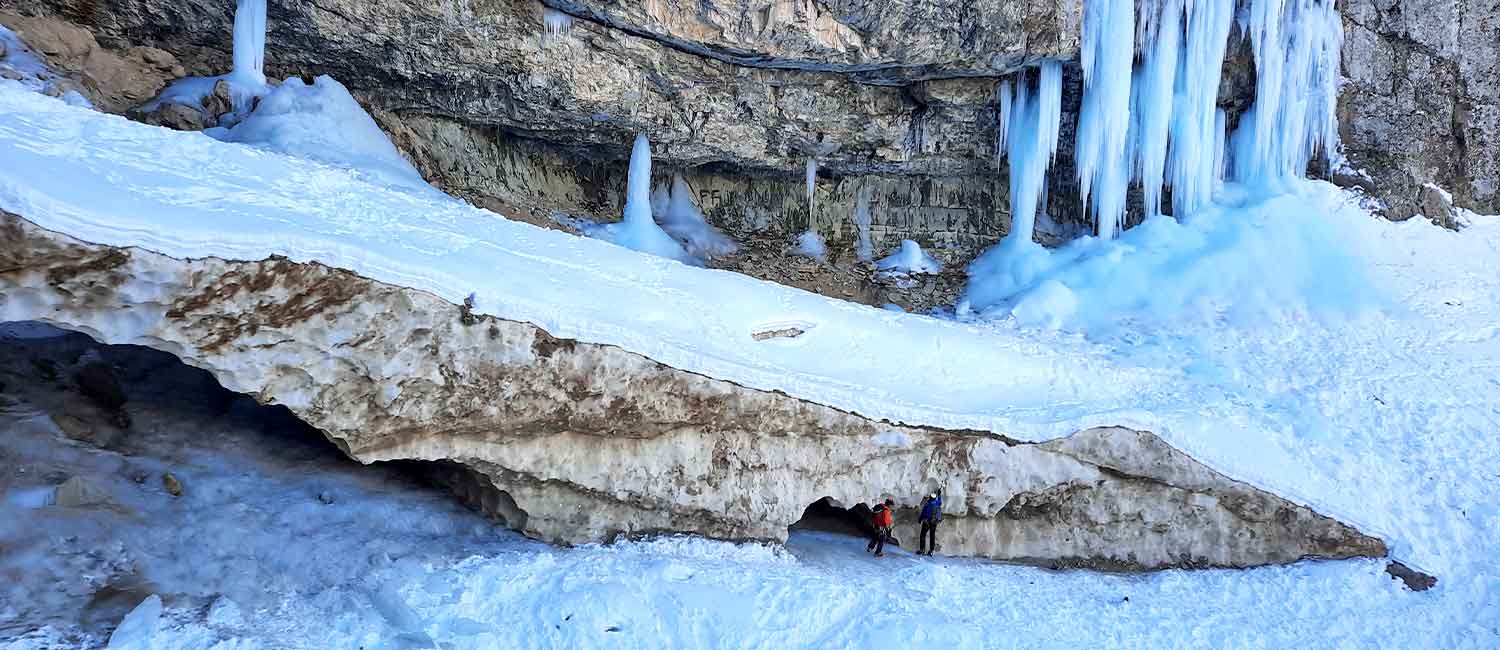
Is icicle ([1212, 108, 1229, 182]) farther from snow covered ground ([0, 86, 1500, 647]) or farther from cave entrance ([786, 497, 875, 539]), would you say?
cave entrance ([786, 497, 875, 539])

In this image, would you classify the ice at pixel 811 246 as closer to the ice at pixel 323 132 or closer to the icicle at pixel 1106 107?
the icicle at pixel 1106 107

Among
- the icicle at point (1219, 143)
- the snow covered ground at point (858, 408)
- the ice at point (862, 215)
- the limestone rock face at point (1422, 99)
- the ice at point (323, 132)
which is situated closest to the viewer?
the snow covered ground at point (858, 408)

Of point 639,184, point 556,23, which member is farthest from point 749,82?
point 556,23

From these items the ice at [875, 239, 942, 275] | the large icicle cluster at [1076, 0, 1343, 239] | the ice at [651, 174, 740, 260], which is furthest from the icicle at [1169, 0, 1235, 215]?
the ice at [651, 174, 740, 260]

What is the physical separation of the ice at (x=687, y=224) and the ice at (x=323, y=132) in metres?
7.47

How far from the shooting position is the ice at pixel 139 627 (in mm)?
6699

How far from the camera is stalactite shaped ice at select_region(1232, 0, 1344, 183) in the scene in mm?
19625

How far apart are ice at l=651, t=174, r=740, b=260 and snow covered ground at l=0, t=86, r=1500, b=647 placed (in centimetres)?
870

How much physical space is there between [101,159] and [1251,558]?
44.3 ft

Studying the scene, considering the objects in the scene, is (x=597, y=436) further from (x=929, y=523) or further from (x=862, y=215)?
(x=862, y=215)

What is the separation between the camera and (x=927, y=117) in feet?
68.8

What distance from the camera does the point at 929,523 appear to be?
11.3 m

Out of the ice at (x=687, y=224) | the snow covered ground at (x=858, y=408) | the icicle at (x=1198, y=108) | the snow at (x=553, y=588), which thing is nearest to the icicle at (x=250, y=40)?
the snow covered ground at (x=858, y=408)

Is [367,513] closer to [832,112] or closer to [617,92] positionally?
[617,92]
